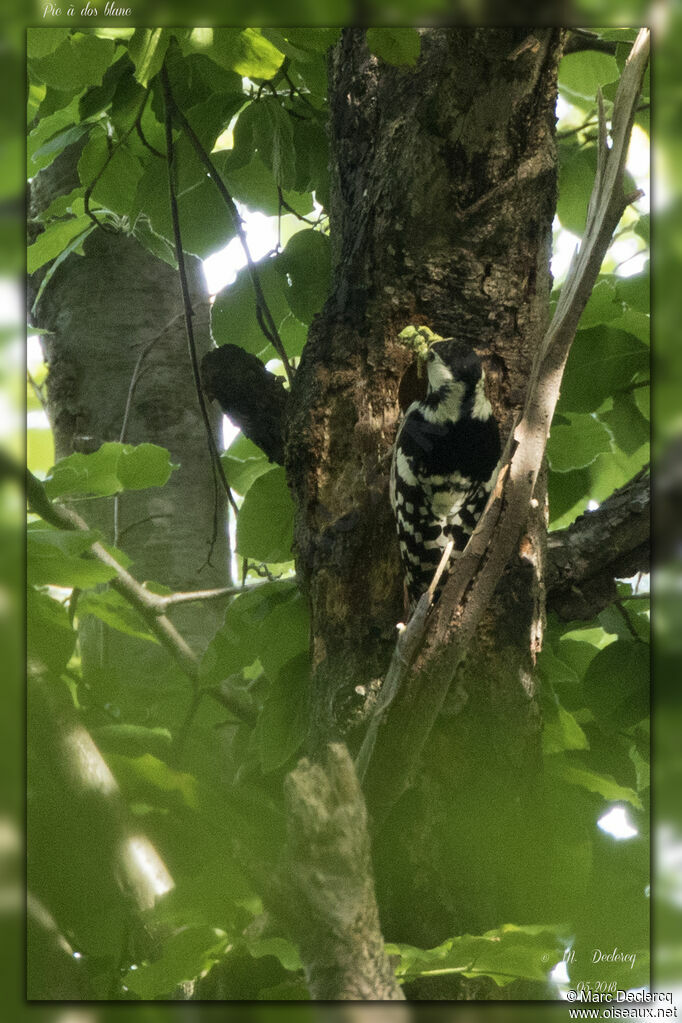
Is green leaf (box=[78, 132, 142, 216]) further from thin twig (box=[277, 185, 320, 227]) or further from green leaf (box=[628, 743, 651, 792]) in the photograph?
green leaf (box=[628, 743, 651, 792])

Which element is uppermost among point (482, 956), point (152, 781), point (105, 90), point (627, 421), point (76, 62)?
point (105, 90)

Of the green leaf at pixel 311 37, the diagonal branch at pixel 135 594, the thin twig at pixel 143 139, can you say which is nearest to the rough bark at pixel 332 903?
the diagonal branch at pixel 135 594

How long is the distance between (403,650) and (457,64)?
861 millimetres

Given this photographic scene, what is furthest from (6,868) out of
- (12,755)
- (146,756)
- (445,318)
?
(445,318)

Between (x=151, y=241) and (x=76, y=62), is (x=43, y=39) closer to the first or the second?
(x=76, y=62)

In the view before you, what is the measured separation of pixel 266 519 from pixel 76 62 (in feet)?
2.35

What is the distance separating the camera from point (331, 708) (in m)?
1.15

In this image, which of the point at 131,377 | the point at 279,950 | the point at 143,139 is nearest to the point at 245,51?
the point at 143,139

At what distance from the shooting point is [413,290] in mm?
1281

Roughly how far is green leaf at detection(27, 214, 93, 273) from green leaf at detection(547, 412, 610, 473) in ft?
3.02

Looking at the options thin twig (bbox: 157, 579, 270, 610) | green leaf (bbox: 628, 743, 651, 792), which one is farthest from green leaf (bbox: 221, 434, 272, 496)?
green leaf (bbox: 628, 743, 651, 792)

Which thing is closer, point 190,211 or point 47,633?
point 47,633

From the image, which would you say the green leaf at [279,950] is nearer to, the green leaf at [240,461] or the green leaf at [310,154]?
the green leaf at [240,461]

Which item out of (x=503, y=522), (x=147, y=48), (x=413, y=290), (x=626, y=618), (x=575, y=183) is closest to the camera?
(x=503, y=522)
